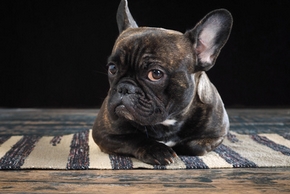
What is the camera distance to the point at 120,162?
1963mm

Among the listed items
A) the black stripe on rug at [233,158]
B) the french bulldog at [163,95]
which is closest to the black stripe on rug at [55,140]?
the french bulldog at [163,95]

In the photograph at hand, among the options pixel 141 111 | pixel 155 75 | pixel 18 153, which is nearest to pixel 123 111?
pixel 141 111

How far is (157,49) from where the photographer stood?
6.31 feet

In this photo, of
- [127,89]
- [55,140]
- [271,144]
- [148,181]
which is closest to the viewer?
[148,181]

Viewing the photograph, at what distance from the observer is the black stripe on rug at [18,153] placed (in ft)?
6.29

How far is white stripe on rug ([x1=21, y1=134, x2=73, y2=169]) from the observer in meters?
1.91

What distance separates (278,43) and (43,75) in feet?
8.00

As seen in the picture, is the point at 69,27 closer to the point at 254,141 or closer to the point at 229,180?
the point at 254,141

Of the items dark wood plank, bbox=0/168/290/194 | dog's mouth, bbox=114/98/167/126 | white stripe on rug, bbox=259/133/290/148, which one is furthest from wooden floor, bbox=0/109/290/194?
white stripe on rug, bbox=259/133/290/148

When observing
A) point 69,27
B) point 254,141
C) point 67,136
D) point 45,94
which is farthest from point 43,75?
point 254,141

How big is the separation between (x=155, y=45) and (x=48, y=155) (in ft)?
2.29

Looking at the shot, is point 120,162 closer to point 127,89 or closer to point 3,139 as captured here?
point 127,89

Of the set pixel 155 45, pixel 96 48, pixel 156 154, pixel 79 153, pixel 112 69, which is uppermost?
pixel 155 45

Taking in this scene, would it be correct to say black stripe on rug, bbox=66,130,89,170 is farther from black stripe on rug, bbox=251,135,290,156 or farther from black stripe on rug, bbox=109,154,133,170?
black stripe on rug, bbox=251,135,290,156
